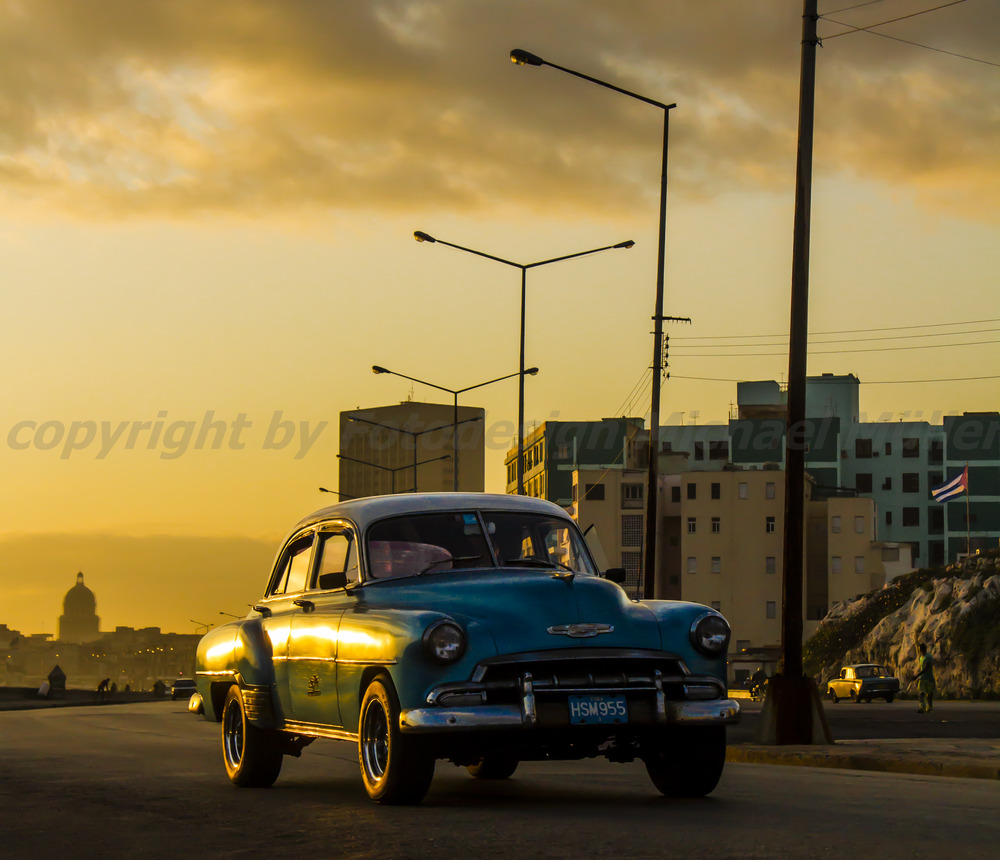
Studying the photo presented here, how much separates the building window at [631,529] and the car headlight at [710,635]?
Result: 371ft

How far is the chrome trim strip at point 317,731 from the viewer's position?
1070 cm

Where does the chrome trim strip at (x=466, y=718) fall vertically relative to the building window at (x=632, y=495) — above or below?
below

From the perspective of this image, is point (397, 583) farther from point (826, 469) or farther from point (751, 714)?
point (826, 469)

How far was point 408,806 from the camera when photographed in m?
9.93

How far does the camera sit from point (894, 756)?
51.7 feet

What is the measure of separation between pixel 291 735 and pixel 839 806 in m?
4.20

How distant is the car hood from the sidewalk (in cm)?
553

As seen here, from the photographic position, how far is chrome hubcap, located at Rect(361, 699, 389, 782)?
10195 mm

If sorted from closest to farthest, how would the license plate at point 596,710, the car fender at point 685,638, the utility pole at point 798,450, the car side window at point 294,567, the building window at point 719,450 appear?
the license plate at point 596,710 < the car fender at point 685,638 < the car side window at point 294,567 < the utility pole at point 798,450 < the building window at point 719,450

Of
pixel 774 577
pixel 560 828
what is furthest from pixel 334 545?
pixel 774 577

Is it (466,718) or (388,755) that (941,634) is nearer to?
(388,755)

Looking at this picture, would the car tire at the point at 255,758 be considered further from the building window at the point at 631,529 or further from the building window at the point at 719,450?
the building window at the point at 719,450

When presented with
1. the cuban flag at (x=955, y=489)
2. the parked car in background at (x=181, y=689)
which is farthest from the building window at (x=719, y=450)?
the parked car in background at (x=181, y=689)

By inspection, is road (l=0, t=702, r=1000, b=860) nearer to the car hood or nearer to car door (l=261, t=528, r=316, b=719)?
car door (l=261, t=528, r=316, b=719)
